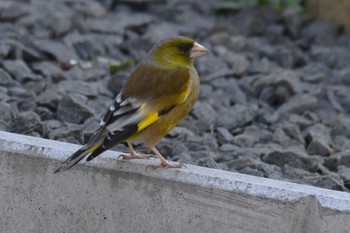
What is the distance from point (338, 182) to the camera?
6281 millimetres

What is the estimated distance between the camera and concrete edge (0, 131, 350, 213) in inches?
209

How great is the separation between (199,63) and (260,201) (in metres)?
3.86

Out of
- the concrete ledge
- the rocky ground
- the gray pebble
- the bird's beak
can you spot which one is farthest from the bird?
the gray pebble

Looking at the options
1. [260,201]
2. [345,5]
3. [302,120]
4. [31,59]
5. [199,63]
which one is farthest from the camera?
[345,5]

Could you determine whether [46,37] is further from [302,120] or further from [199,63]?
[302,120]

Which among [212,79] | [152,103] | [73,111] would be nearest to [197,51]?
[152,103]

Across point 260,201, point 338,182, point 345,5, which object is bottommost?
point 345,5

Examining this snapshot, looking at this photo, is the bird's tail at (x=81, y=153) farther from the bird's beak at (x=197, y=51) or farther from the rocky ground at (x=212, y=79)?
the rocky ground at (x=212, y=79)

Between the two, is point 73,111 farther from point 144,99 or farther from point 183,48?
point 144,99

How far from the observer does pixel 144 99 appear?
5.90m

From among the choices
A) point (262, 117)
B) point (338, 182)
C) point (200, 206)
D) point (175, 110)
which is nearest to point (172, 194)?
point (200, 206)

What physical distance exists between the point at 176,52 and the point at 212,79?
8.05ft

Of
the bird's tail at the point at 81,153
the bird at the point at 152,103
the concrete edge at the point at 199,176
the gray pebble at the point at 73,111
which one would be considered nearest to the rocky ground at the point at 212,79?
the gray pebble at the point at 73,111

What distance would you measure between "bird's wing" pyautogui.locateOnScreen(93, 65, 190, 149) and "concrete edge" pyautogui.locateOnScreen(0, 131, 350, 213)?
18cm
